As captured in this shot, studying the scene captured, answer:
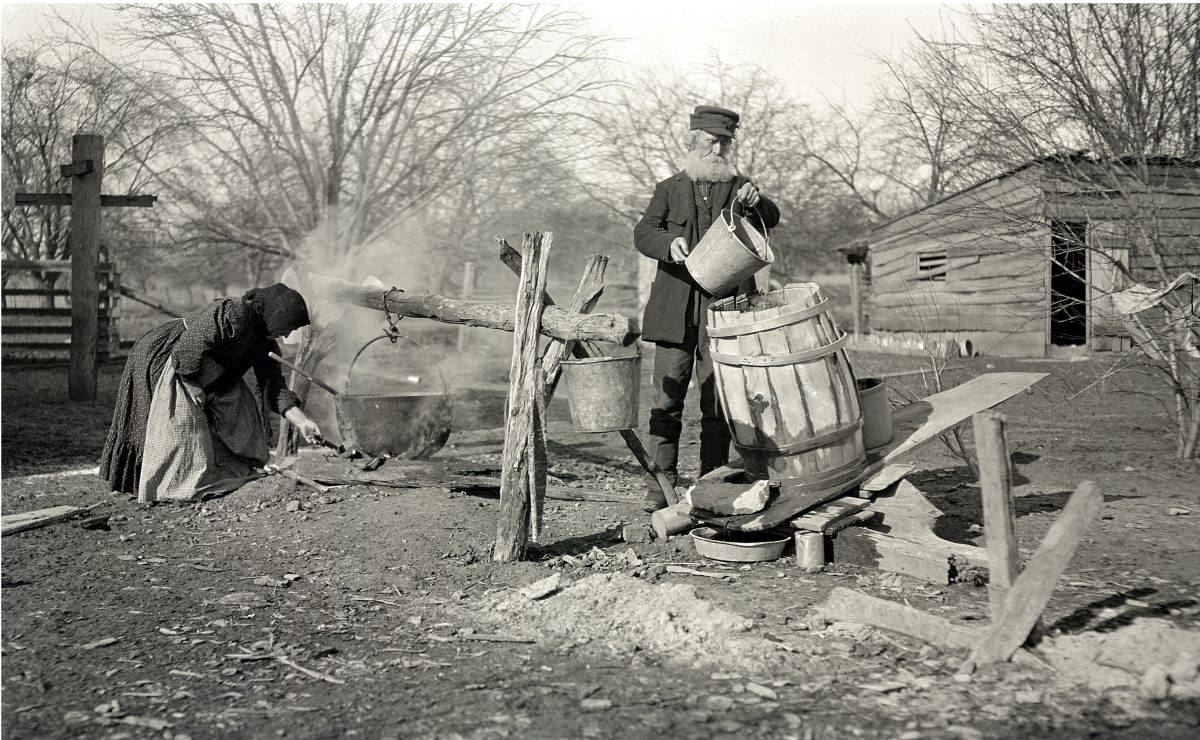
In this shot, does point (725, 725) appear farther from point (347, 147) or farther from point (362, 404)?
point (347, 147)

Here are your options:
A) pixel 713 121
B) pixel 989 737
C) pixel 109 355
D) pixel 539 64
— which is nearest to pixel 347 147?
pixel 539 64

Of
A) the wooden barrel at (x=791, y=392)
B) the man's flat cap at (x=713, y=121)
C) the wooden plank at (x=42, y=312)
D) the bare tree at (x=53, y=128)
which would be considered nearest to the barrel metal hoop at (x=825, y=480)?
the wooden barrel at (x=791, y=392)

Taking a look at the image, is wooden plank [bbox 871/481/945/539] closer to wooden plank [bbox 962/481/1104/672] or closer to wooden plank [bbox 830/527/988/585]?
wooden plank [bbox 830/527/988/585]

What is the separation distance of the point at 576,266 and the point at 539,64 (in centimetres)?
1105

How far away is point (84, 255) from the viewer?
9375 mm

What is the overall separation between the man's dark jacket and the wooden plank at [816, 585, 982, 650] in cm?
183

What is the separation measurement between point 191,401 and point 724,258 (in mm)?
3339

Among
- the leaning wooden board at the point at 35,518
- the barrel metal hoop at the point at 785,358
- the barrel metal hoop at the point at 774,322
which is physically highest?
the barrel metal hoop at the point at 774,322

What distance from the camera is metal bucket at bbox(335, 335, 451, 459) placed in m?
5.31

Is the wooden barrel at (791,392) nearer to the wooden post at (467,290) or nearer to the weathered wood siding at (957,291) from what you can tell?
the weathered wood siding at (957,291)

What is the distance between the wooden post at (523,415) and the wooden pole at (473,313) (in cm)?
11

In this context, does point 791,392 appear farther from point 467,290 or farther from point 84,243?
point 467,290

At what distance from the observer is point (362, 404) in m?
5.30

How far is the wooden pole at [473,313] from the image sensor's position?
4070 millimetres
